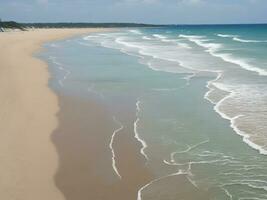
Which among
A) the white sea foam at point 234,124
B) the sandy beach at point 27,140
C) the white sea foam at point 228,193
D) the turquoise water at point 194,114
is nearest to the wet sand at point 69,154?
the sandy beach at point 27,140

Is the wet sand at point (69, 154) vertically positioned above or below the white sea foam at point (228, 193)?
below

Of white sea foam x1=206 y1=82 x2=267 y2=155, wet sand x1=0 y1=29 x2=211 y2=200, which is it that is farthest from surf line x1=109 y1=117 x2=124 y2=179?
white sea foam x1=206 y1=82 x2=267 y2=155

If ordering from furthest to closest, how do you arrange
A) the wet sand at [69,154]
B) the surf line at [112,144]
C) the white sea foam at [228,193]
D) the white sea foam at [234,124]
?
the white sea foam at [234,124] < the surf line at [112,144] < the wet sand at [69,154] < the white sea foam at [228,193]

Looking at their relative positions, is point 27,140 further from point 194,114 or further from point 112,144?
point 194,114

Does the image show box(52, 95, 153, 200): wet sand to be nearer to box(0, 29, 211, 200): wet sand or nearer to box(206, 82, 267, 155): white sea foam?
box(0, 29, 211, 200): wet sand

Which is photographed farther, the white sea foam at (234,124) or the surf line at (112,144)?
the white sea foam at (234,124)

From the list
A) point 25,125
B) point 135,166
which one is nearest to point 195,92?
point 25,125

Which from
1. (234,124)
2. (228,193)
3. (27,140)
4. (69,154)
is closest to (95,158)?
(69,154)

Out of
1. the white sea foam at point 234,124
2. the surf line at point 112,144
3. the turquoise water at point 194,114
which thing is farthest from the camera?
the white sea foam at point 234,124

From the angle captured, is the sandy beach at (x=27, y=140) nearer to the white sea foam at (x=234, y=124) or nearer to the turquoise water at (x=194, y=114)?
the turquoise water at (x=194, y=114)

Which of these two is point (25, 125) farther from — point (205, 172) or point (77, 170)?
point (205, 172)
